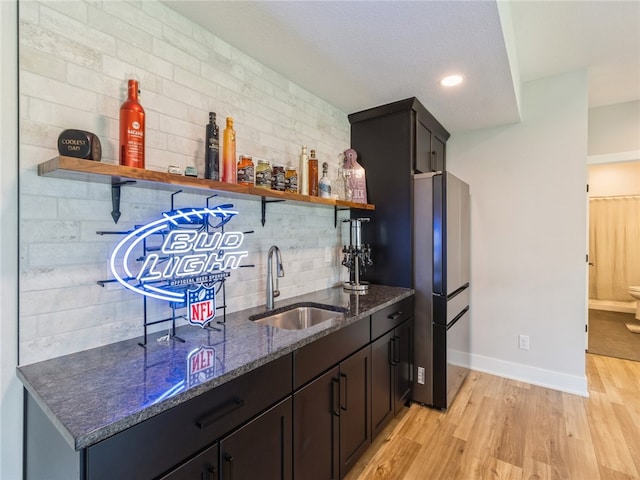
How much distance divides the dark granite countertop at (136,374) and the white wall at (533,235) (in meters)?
2.19

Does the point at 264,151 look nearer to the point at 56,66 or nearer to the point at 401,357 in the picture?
the point at 56,66

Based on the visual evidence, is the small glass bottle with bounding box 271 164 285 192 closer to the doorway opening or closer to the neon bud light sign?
the neon bud light sign

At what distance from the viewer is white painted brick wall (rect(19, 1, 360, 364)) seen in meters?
1.11

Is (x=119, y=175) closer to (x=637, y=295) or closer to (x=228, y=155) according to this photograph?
(x=228, y=155)

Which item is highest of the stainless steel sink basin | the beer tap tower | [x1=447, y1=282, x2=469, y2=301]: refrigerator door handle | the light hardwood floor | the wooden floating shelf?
the wooden floating shelf

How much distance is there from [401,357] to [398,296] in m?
0.46

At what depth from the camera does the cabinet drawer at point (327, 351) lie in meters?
1.40

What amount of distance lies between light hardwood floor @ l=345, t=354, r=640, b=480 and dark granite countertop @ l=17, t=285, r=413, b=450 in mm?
1055

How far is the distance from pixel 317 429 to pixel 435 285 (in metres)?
1.37

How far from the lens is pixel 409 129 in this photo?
251cm

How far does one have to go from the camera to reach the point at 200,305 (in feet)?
4.62

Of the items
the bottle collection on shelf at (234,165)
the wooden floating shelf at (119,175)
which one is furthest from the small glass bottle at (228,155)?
the wooden floating shelf at (119,175)

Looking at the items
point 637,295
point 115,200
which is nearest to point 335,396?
point 115,200

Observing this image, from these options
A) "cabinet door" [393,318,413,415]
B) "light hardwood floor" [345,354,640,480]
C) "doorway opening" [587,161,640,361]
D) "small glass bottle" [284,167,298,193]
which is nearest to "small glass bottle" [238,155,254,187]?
"small glass bottle" [284,167,298,193]
